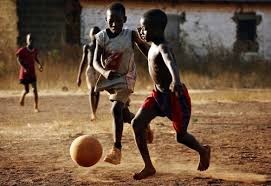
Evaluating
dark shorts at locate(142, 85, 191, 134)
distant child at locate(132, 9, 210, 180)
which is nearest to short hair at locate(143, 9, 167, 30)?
distant child at locate(132, 9, 210, 180)

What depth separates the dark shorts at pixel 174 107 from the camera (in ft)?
16.7

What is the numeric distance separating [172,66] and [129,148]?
7.58ft

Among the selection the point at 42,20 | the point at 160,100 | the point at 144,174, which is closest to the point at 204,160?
the point at 144,174

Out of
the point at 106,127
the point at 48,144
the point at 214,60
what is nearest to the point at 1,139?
the point at 48,144

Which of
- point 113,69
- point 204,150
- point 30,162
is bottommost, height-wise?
point 30,162

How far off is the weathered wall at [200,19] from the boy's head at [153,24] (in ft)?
54.6

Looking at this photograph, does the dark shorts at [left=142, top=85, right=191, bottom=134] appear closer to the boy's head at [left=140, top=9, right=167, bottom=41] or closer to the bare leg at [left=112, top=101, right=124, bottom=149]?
the boy's head at [left=140, top=9, right=167, bottom=41]

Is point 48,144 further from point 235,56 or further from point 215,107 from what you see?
point 235,56

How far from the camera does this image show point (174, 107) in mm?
5094

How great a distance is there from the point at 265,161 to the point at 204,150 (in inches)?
46.9

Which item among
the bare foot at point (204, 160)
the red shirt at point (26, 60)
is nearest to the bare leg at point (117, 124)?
the bare foot at point (204, 160)

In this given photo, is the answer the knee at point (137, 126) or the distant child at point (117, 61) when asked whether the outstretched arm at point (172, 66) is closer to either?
the knee at point (137, 126)

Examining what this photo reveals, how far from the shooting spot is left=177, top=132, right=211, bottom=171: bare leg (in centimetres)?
515

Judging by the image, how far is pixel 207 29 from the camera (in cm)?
2236
